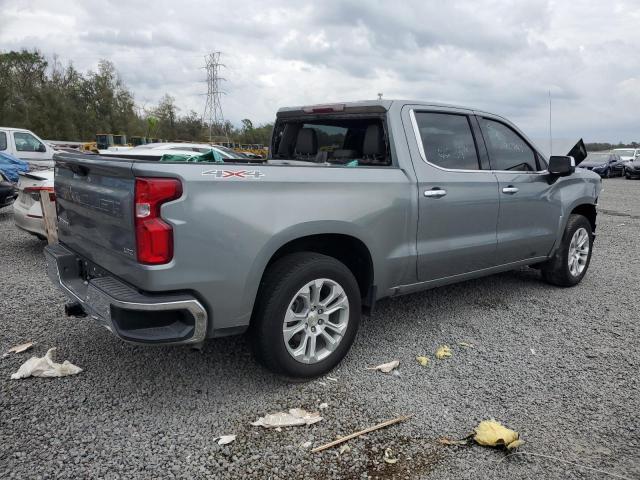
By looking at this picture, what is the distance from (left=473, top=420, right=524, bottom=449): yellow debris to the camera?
9.10 ft

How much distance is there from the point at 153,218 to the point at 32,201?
4855mm

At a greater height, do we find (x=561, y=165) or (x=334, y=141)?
(x=334, y=141)

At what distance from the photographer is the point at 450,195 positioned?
13.4 feet

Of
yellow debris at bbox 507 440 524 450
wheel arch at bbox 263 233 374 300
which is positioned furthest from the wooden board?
yellow debris at bbox 507 440 524 450

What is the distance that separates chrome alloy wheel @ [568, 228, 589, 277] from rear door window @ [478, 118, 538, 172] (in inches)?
43.8

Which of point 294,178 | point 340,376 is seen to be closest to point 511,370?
point 340,376

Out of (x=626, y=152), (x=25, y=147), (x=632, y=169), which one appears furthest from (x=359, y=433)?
(x=626, y=152)

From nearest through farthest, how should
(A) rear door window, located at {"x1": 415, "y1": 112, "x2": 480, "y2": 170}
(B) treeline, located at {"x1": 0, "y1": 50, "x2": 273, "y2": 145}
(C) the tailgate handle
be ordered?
(C) the tailgate handle → (A) rear door window, located at {"x1": 415, "y1": 112, "x2": 480, "y2": 170} → (B) treeline, located at {"x1": 0, "y1": 50, "x2": 273, "y2": 145}

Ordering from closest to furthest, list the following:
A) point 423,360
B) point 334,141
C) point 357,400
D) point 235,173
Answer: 1. point 235,173
2. point 357,400
3. point 423,360
4. point 334,141

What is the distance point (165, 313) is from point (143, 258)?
12.8 inches

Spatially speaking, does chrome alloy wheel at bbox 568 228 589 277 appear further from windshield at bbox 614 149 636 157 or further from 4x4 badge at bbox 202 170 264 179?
windshield at bbox 614 149 636 157

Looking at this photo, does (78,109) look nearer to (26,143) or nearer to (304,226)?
(26,143)

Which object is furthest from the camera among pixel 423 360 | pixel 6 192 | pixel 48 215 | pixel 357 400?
pixel 6 192

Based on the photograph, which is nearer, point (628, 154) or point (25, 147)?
point (25, 147)
